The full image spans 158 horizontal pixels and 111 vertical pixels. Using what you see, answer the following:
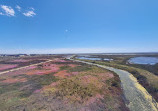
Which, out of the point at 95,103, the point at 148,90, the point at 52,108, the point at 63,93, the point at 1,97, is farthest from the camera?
the point at 148,90

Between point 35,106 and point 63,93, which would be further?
point 63,93

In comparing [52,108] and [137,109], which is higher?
[52,108]

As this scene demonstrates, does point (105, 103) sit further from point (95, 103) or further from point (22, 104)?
point (22, 104)

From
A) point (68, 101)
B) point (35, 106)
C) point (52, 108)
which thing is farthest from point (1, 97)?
point (68, 101)

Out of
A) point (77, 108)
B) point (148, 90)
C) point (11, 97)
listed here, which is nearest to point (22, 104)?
A: point (11, 97)

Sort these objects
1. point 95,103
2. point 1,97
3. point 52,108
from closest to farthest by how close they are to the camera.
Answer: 1. point 52,108
2. point 95,103
3. point 1,97

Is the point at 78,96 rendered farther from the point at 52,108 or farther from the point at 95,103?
the point at 52,108

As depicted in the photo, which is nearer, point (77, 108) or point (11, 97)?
point (77, 108)

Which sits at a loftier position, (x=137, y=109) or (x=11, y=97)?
(x=11, y=97)

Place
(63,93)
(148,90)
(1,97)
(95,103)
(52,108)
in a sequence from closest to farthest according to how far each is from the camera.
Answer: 1. (52,108)
2. (95,103)
3. (1,97)
4. (63,93)
5. (148,90)

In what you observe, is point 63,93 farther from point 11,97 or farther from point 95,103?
point 11,97
